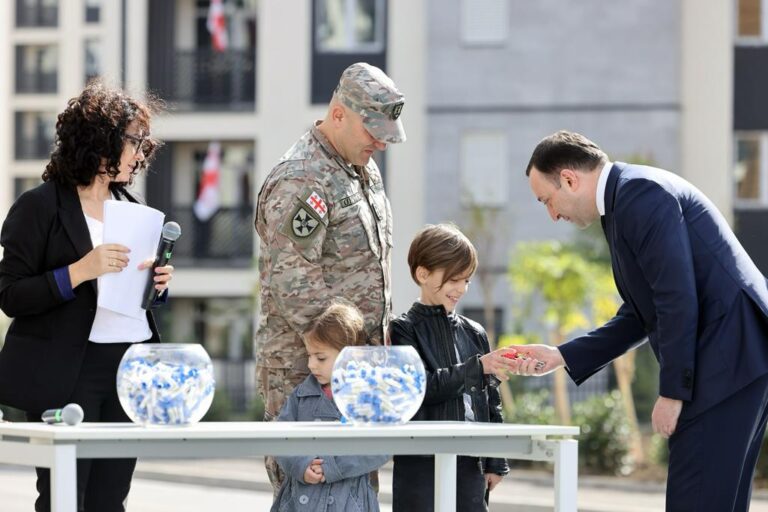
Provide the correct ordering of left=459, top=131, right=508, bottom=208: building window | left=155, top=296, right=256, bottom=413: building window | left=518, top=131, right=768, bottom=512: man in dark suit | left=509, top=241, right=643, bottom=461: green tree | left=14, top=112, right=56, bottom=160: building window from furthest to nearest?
left=14, top=112, right=56, bottom=160: building window < left=155, top=296, right=256, bottom=413: building window < left=459, top=131, right=508, bottom=208: building window < left=509, top=241, right=643, bottom=461: green tree < left=518, top=131, right=768, bottom=512: man in dark suit

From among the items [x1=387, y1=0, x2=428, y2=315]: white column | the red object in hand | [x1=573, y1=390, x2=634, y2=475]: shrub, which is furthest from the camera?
[x1=387, y1=0, x2=428, y2=315]: white column

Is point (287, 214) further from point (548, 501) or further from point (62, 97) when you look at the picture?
point (62, 97)

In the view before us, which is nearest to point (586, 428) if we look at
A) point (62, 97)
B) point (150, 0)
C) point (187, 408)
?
point (187, 408)

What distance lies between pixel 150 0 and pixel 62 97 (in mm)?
27251

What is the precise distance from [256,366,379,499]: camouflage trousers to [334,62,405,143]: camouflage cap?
Result: 0.95 metres

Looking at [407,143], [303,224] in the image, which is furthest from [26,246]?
[407,143]

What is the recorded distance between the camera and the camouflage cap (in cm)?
590

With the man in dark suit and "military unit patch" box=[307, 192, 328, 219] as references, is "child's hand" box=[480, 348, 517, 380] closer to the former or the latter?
the man in dark suit

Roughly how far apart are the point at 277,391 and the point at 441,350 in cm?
66

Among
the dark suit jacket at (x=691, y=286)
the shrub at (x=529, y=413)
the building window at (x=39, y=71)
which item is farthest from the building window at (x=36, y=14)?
the dark suit jacket at (x=691, y=286)

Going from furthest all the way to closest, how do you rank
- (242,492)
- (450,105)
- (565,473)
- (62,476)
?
(450,105) → (242,492) → (565,473) → (62,476)

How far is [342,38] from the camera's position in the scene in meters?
30.3

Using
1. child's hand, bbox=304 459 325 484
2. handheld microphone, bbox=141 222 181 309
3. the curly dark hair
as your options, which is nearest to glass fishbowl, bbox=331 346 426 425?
child's hand, bbox=304 459 325 484

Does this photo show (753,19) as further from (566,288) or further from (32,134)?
(32,134)
